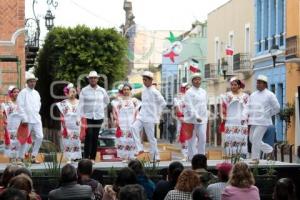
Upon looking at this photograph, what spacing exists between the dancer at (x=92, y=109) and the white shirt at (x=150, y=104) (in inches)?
30.5

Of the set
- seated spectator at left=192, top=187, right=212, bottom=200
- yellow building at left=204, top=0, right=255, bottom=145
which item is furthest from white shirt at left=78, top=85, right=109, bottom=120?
yellow building at left=204, top=0, right=255, bottom=145

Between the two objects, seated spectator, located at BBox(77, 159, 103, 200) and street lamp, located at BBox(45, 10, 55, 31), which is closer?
seated spectator, located at BBox(77, 159, 103, 200)

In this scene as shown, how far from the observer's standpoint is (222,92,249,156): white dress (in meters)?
17.8

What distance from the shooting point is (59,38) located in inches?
1321

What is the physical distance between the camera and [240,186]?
35.8 ft

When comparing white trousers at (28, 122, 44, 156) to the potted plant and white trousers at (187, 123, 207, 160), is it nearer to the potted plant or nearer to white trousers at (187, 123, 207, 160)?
white trousers at (187, 123, 207, 160)

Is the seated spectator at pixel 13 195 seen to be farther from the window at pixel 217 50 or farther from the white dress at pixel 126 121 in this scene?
the window at pixel 217 50

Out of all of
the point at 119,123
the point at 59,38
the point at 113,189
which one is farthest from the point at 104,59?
the point at 113,189

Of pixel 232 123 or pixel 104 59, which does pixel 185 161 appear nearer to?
pixel 232 123

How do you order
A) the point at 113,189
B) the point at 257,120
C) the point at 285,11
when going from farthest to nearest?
the point at 285,11 → the point at 257,120 → the point at 113,189

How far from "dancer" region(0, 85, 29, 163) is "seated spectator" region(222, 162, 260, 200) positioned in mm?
7759

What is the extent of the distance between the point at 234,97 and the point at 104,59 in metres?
16.0

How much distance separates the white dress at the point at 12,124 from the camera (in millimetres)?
18030

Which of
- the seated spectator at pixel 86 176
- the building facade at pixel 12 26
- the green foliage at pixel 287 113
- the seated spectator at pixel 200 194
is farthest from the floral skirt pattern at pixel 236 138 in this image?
the green foliage at pixel 287 113
